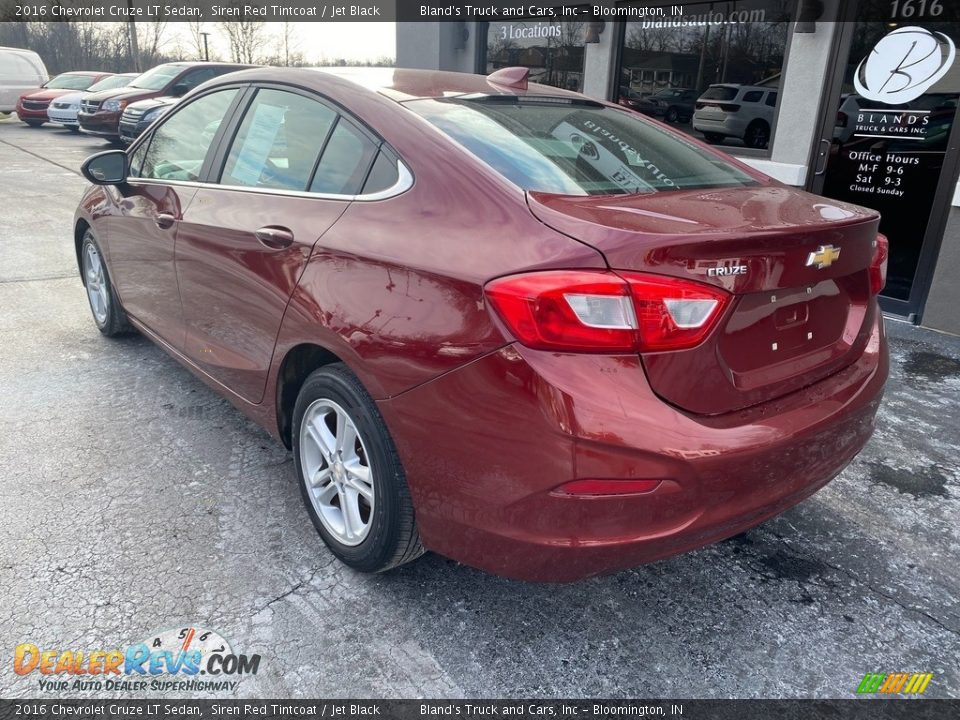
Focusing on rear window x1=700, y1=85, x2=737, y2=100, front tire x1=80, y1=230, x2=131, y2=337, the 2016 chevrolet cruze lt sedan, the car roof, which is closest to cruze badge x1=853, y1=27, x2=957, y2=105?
rear window x1=700, y1=85, x2=737, y2=100

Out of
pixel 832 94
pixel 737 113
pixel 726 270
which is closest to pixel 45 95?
pixel 737 113

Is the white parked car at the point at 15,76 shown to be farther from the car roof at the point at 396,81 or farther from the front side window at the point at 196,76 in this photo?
the car roof at the point at 396,81

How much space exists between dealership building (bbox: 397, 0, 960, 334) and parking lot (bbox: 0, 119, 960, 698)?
2.67 meters

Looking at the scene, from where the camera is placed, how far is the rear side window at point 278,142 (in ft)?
8.87

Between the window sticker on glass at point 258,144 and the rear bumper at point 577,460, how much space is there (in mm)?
1341

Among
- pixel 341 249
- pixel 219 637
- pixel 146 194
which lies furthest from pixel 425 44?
pixel 219 637

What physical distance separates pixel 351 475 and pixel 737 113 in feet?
19.7

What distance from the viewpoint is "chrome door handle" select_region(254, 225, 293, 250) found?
2555 millimetres

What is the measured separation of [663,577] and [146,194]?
292 cm

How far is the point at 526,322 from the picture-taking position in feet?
5.95

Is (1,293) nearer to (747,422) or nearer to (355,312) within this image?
(355,312)

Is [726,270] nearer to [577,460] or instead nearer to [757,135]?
[577,460]

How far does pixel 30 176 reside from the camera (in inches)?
460

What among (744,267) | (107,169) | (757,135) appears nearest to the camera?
(744,267)
